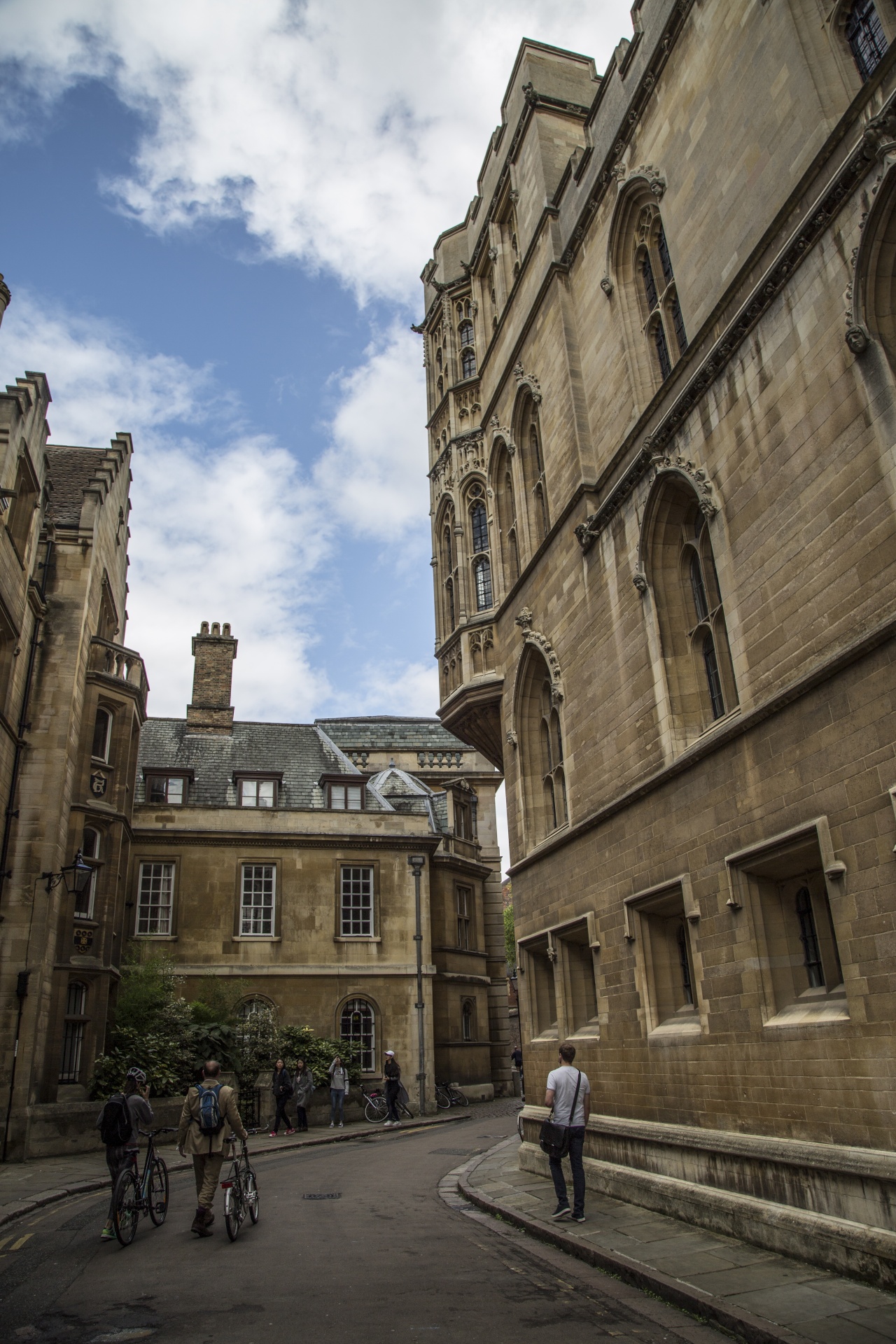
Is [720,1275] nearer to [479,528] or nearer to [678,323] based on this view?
[678,323]

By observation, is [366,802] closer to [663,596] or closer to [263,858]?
[263,858]

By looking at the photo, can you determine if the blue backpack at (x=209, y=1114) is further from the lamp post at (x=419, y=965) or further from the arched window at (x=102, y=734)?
the lamp post at (x=419, y=965)

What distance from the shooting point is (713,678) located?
35.8ft

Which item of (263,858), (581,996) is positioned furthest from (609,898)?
(263,858)

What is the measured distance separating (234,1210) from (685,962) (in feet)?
18.3

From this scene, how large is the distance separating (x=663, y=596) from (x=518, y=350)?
25.6 feet

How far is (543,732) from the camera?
52.5 feet

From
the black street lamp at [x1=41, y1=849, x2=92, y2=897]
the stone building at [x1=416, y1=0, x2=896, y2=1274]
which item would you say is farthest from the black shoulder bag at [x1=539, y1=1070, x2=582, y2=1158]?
the black street lamp at [x1=41, y1=849, x2=92, y2=897]

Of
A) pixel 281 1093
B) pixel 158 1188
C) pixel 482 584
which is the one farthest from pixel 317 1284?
pixel 281 1093

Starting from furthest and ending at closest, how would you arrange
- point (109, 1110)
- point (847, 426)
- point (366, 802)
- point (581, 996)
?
1. point (366, 802)
2. point (581, 996)
3. point (109, 1110)
4. point (847, 426)

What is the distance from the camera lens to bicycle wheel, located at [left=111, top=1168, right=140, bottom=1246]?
896 centimetres

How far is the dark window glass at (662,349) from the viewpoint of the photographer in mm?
12766

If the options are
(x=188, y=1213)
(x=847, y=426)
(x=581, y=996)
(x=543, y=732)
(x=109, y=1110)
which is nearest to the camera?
(x=847, y=426)

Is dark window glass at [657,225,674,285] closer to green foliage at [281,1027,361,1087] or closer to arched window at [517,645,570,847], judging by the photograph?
arched window at [517,645,570,847]
